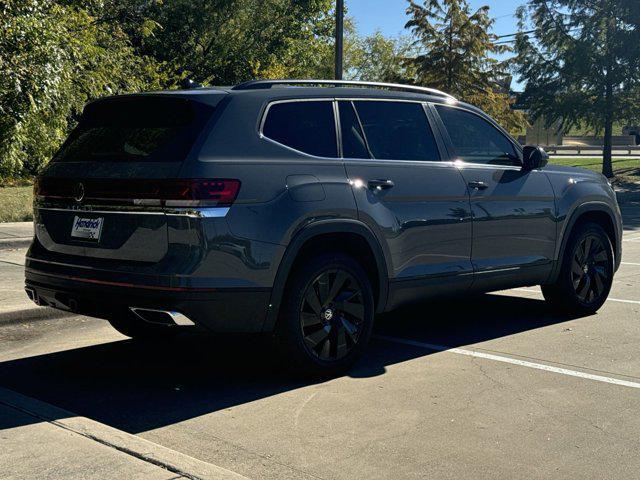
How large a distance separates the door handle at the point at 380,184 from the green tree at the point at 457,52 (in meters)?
24.6

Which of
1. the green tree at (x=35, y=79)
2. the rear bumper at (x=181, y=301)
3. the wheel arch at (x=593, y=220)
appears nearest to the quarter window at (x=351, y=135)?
the rear bumper at (x=181, y=301)

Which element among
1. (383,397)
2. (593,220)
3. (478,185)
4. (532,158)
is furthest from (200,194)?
(593,220)

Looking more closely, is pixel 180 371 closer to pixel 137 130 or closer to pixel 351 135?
pixel 137 130

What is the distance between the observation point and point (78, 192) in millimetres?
5410

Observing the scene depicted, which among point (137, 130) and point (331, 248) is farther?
point (331, 248)

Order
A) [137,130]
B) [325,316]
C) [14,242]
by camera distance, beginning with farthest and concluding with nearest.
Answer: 1. [14,242]
2. [325,316]
3. [137,130]

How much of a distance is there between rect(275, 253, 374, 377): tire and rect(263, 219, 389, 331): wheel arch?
9 centimetres

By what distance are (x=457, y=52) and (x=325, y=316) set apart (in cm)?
2585

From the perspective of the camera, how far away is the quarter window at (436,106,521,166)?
671 centimetres

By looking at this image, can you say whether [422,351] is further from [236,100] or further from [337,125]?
[236,100]

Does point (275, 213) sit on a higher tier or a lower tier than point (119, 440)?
higher

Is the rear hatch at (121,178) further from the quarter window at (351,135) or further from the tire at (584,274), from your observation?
the tire at (584,274)

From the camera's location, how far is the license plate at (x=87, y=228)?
5266 mm

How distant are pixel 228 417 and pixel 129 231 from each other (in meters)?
1.23
